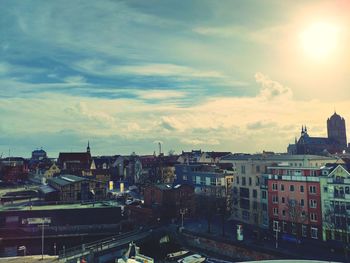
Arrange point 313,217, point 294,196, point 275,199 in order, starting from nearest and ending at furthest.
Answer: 1. point 313,217
2. point 294,196
3. point 275,199

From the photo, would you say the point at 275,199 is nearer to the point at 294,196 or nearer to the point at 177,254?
the point at 294,196

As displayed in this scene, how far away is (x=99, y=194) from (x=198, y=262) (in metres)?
45.4

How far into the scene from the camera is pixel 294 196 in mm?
55688

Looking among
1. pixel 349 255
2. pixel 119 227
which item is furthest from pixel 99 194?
pixel 349 255

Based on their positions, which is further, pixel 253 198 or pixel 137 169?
pixel 137 169

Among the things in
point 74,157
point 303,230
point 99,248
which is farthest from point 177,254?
point 74,157

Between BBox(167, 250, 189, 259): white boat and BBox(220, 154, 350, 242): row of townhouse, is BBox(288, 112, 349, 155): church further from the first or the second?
BBox(167, 250, 189, 259): white boat

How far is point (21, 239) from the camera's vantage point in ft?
221

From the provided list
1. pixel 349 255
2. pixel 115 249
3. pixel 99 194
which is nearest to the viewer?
pixel 349 255

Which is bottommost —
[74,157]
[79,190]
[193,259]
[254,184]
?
[193,259]

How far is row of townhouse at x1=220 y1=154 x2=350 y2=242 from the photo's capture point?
49.6 metres

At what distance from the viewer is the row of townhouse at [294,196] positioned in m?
49.6

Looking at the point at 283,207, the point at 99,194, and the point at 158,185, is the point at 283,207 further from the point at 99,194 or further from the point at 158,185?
the point at 99,194

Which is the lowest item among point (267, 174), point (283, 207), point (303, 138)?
point (283, 207)
